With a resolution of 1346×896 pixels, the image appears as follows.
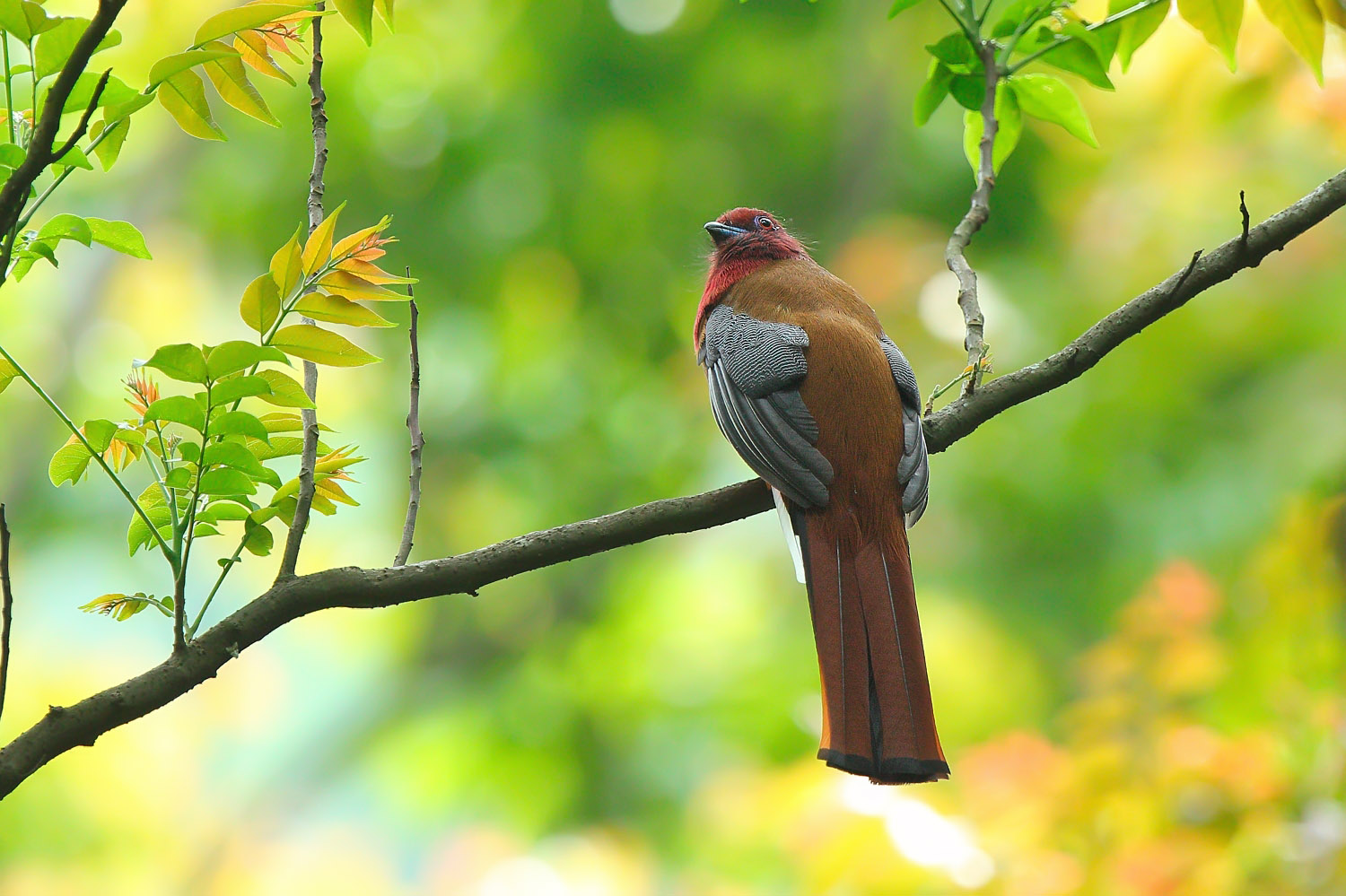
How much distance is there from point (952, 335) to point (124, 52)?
440cm

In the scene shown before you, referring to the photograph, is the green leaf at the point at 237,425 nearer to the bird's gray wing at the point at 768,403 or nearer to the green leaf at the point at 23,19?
the green leaf at the point at 23,19

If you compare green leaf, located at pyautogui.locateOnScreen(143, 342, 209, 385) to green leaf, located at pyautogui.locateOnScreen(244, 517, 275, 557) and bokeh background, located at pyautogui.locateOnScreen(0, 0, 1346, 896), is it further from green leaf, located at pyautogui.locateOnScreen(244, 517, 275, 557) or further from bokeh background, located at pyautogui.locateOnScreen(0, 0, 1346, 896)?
bokeh background, located at pyautogui.locateOnScreen(0, 0, 1346, 896)

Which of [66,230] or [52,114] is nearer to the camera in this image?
[52,114]

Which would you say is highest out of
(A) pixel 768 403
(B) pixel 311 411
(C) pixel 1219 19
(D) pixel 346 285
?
(C) pixel 1219 19

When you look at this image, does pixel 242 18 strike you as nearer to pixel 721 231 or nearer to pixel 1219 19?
pixel 1219 19

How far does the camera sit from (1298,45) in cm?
155

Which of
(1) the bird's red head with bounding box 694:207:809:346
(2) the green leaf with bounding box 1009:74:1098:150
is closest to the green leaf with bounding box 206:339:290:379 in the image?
(2) the green leaf with bounding box 1009:74:1098:150

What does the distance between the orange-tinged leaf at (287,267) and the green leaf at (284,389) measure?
0.11 m

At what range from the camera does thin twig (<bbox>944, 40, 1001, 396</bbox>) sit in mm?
1804

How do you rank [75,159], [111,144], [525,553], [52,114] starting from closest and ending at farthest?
1. [52,114]
2. [75,159]
3. [111,144]
4. [525,553]

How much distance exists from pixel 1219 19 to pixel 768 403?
91 centimetres

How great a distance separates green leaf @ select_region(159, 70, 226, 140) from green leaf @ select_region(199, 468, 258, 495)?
362 mm

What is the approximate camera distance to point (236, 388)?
1.12 m

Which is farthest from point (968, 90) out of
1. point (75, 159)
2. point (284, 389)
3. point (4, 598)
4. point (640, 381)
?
point (640, 381)
